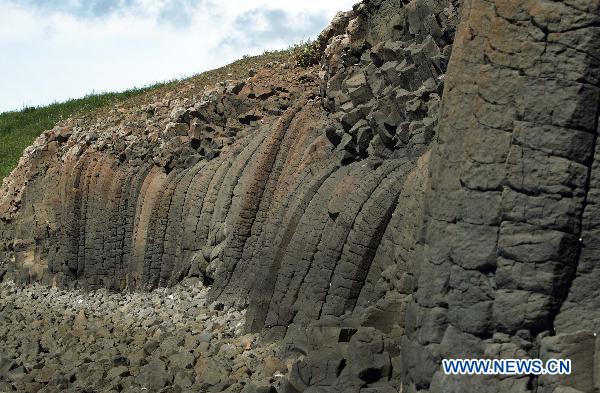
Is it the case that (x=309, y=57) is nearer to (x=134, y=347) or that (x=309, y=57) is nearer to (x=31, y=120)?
(x=134, y=347)

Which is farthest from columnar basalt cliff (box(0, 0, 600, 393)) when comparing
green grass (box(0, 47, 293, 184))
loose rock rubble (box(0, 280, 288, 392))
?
green grass (box(0, 47, 293, 184))

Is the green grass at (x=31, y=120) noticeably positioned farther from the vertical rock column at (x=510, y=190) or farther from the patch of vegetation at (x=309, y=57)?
the vertical rock column at (x=510, y=190)

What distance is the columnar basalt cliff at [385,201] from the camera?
23.3 ft

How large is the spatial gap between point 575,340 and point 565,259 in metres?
0.82

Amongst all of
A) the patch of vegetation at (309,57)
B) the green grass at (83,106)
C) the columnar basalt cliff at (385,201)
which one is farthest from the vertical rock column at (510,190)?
the green grass at (83,106)

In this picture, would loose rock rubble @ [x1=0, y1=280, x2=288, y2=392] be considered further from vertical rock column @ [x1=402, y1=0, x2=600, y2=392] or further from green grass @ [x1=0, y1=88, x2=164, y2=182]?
green grass @ [x1=0, y1=88, x2=164, y2=182]

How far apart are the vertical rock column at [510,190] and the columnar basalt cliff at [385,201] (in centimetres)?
2

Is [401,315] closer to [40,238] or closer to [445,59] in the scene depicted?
[445,59]

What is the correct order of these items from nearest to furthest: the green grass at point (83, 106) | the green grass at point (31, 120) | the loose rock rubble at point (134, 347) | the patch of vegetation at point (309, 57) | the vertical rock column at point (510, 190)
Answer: the vertical rock column at point (510, 190)
the loose rock rubble at point (134, 347)
the patch of vegetation at point (309, 57)
the green grass at point (83, 106)
the green grass at point (31, 120)

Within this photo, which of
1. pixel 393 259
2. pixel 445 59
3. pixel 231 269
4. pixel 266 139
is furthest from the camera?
pixel 266 139

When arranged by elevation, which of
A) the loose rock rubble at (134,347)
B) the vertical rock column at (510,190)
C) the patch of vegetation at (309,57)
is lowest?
the loose rock rubble at (134,347)

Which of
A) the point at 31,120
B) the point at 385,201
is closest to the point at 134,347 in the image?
the point at 385,201

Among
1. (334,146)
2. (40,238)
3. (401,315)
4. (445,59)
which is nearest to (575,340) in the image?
(401,315)

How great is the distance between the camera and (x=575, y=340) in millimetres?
6773
